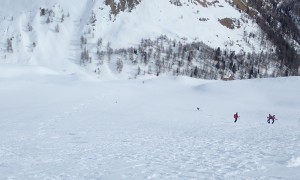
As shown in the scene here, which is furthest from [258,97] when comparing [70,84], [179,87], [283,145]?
[283,145]

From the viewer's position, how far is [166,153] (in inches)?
971

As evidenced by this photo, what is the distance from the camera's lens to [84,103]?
2504 inches

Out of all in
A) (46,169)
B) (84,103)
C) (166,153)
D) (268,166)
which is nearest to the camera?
(268,166)

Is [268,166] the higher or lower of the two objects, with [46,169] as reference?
higher

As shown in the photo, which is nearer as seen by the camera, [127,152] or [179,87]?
[127,152]

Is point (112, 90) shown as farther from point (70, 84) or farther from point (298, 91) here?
point (298, 91)

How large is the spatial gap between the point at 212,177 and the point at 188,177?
3.40 feet

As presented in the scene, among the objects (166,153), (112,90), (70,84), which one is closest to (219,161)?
(166,153)

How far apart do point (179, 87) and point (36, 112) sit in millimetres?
54280

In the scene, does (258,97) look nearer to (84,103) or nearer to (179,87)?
(179,87)

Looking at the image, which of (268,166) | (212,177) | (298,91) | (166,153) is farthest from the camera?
(298,91)

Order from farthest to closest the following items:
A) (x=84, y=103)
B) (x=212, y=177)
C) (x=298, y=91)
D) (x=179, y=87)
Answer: (x=179, y=87), (x=298, y=91), (x=84, y=103), (x=212, y=177)

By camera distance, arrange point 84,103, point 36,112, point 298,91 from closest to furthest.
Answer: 1. point 36,112
2. point 84,103
3. point 298,91

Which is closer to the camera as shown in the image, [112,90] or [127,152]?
[127,152]
